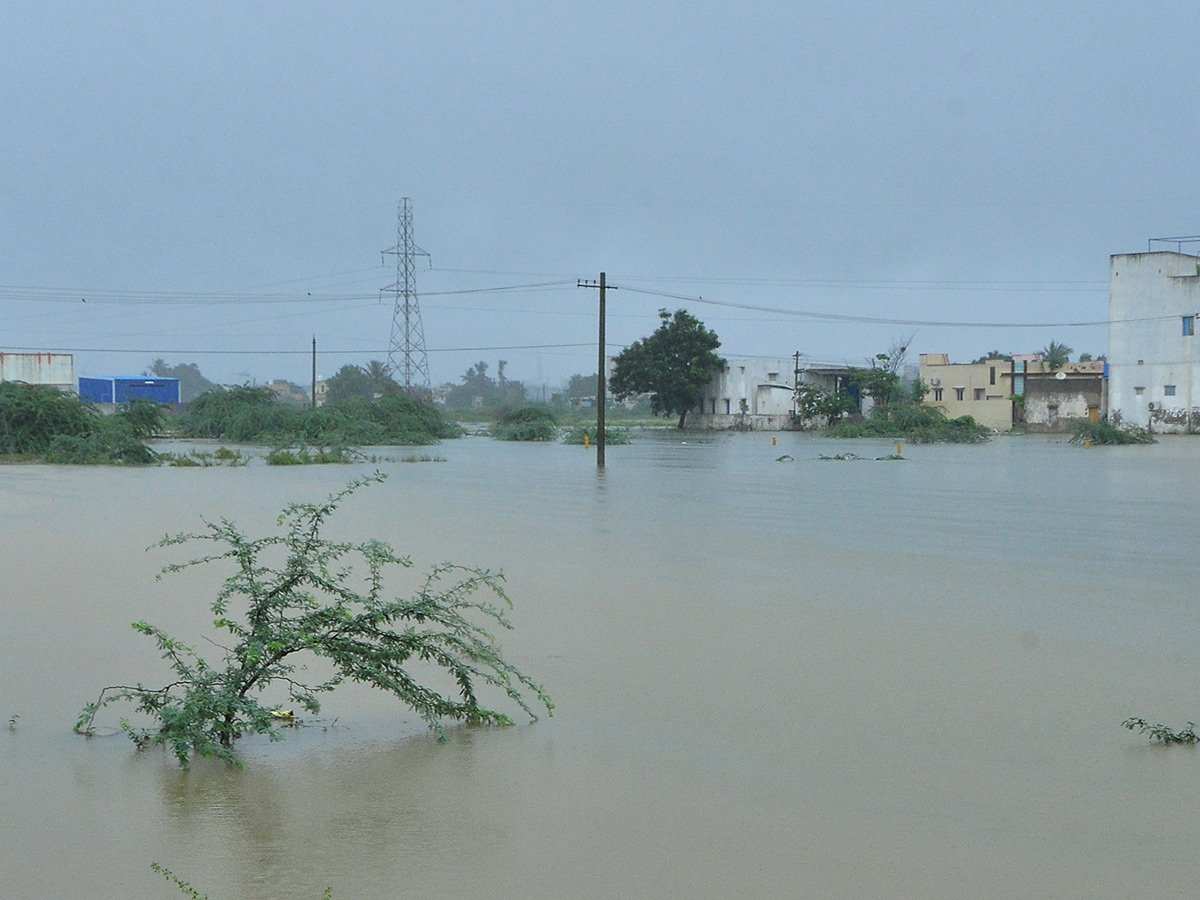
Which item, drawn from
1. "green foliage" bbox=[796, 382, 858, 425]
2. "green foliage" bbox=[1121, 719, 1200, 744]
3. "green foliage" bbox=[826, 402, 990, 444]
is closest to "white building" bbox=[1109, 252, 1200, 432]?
"green foliage" bbox=[826, 402, 990, 444]

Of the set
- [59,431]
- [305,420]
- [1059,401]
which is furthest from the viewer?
[1059,401]

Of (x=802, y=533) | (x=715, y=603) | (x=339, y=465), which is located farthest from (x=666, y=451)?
(x=715, y=603)

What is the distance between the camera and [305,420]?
50.9m

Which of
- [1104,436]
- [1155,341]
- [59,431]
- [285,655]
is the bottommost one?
[285,655]

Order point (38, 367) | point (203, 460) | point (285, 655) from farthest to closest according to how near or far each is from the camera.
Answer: point (38, 367), point (203, 460), point (285, 655)

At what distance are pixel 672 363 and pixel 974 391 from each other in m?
20.3

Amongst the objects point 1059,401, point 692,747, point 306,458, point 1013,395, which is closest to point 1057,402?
point 1059,401

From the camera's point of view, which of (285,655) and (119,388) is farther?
(119,388)

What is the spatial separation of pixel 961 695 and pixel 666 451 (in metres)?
41.2

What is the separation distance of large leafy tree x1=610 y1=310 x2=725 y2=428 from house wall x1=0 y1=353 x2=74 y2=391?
3551 cm

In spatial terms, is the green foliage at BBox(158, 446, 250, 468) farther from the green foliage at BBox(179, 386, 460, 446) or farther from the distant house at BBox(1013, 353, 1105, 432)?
the distant house at BBox(1013, 353, 1105, 432)

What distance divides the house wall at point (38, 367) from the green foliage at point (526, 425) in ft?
96.6

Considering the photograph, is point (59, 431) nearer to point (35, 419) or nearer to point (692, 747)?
point (35, 419)

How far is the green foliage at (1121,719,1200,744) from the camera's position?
6570 millimetres
